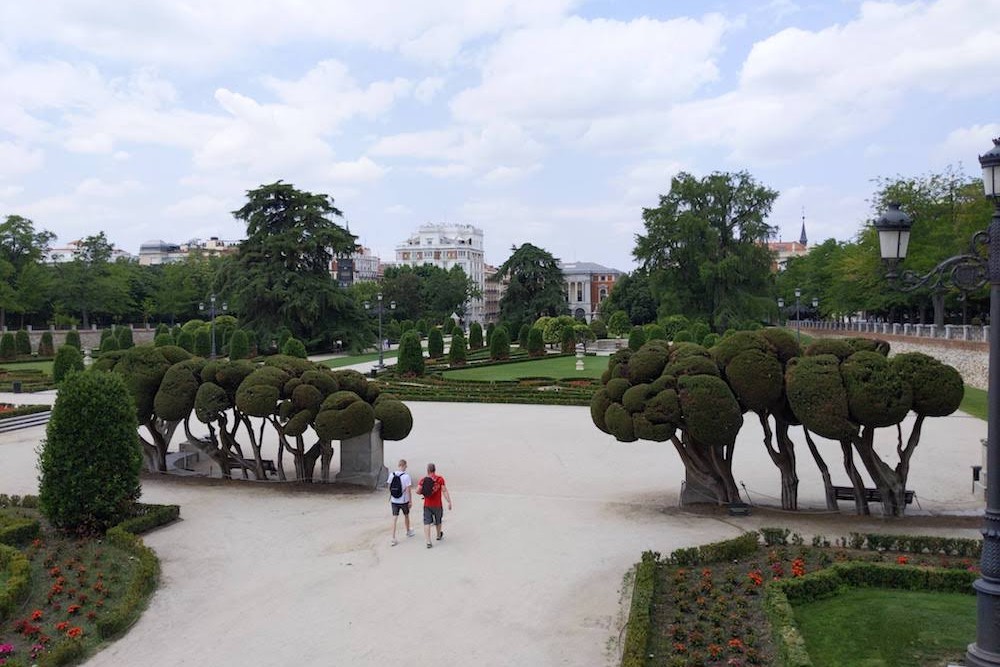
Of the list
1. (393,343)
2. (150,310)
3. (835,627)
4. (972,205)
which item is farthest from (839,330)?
(150,310)

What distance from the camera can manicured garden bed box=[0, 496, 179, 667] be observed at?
880cm

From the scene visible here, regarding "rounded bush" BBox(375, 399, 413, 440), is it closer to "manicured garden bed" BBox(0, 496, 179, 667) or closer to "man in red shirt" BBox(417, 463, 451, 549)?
"man in red shirt" BBox(417, 463, 451, 549)

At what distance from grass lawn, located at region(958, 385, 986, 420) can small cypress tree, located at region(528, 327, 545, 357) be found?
24.2 meters

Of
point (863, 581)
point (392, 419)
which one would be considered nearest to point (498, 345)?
point (392, 419)

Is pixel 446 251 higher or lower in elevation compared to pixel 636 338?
higher

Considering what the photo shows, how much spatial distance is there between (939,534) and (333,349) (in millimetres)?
48586

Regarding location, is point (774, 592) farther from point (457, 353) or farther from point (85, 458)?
point (457, 353)

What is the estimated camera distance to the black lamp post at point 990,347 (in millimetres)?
6719

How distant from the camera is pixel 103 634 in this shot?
900 centimetres

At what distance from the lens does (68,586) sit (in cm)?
1061

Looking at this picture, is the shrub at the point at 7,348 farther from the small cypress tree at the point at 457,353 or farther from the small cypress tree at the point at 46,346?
the small cypress tree at the point at 457,353

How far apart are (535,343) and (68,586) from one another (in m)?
40.5

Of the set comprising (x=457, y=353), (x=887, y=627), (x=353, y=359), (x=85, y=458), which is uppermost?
(x=457, y=353)

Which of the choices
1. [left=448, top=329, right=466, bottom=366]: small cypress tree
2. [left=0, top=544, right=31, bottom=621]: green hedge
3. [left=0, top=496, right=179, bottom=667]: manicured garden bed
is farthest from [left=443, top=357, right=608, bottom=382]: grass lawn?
[left=0, top=544, right=31, bottom=621]: green hedge
